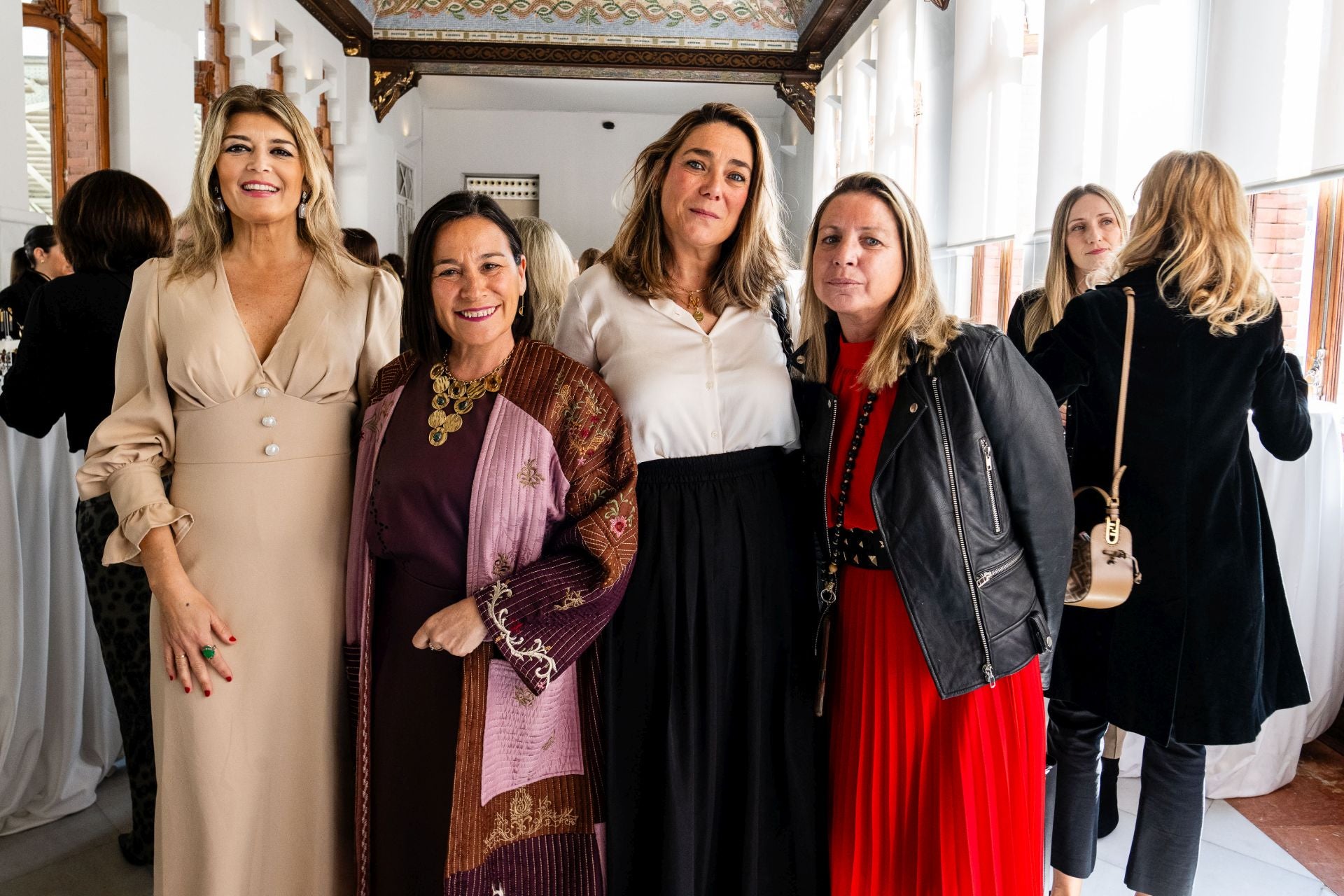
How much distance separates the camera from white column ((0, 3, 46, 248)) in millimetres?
4152

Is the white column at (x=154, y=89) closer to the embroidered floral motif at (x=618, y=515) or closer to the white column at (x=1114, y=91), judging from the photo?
the white column at (x=1114, y=91)

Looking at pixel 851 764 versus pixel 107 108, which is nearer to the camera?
pixel 851 764

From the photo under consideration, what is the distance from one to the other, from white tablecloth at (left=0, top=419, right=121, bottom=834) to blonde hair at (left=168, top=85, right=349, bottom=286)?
1.33 metres

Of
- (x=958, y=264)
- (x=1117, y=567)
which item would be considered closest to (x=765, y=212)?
(x=1117, y=567)

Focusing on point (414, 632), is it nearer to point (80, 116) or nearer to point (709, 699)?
point (709, 699)

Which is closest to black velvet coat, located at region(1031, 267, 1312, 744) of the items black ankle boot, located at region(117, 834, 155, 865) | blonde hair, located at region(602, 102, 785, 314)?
blonde hair, located at region(602, 102, 785, 314)

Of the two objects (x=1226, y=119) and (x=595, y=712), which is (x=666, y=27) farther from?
(x=595, y=712)

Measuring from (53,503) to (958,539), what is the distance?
106 inches

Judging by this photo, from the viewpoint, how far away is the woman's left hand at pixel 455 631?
1.64m

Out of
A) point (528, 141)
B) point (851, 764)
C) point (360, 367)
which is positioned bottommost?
point (851, 764)

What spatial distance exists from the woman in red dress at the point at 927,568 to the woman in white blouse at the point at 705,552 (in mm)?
103

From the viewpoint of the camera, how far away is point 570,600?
1683mm

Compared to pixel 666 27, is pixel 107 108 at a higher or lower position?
lower

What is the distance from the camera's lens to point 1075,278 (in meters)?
3.44
